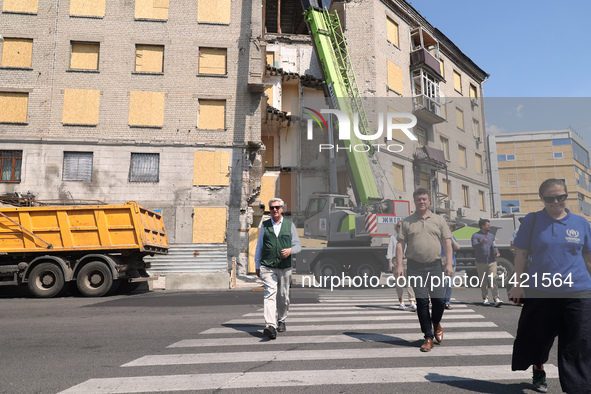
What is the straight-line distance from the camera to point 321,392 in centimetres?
337

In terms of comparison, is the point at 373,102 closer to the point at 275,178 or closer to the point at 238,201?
the point at 275,178

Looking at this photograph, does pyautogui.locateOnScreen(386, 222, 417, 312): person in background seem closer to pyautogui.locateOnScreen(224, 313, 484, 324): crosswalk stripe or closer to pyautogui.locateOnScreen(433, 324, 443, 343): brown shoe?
pyautogui.locateOnScreen(224, 313, 484, 324): crosswalk stripe

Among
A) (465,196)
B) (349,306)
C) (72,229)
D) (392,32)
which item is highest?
(392,32)

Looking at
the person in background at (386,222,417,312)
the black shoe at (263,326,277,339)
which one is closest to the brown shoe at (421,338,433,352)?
the black shoe at (263,326,277,339)

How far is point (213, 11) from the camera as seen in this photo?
23000 mm

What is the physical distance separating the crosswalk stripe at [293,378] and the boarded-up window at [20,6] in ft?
79.7

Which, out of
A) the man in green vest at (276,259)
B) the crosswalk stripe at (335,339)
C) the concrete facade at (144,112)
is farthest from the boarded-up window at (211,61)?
the crosswalk stripe at (335,339)

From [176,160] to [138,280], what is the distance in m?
9.66

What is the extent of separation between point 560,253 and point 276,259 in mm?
3415

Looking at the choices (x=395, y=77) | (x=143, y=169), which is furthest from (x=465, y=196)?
(x=143, y=169)

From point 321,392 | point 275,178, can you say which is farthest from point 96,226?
point 275,178

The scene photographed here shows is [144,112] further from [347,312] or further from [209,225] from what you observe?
[347,312]

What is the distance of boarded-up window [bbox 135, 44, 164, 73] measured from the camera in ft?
72.3

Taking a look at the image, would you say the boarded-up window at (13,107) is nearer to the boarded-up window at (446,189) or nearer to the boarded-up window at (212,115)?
the boarded-up window at (212,115)
